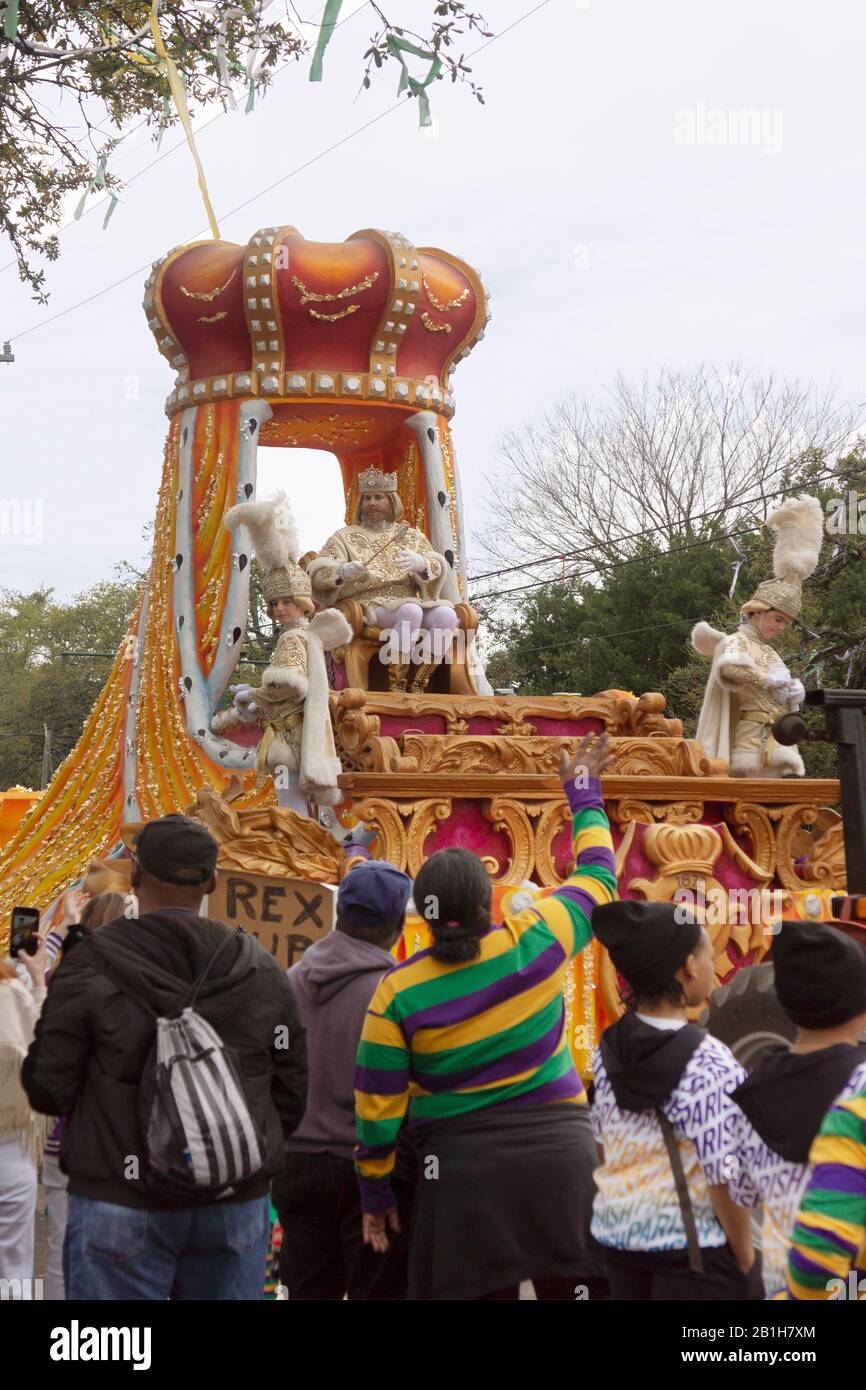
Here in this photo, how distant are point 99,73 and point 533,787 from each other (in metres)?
3.94

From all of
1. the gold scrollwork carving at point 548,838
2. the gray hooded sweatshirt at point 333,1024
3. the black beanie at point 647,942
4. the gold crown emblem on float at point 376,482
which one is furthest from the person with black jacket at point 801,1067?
the gold crown emblem on float at point 376,482

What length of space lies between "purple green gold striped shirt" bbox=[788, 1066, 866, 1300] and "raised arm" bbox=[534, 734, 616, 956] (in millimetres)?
1044

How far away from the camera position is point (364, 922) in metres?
4.06

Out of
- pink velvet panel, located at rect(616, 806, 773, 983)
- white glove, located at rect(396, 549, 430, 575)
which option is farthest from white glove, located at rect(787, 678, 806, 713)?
white glove, located at rect(396, 549, 430, 575)

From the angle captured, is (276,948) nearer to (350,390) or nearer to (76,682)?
(350,390)

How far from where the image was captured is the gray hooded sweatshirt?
13.1ft

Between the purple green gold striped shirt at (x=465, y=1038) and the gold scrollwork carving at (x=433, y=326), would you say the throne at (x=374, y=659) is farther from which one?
the purple green gold striped shirt at (x=465, y=1038)

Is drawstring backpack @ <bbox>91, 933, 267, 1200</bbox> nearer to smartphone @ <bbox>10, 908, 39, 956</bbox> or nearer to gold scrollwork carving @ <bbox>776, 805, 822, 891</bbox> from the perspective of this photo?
smartphone @ <bbox>10, 908, 39, 956</bbox>

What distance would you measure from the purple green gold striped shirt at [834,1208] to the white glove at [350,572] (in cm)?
721

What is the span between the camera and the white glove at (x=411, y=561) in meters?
9.95

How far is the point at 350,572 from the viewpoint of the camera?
31.9ft

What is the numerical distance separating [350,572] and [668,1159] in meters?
6.81

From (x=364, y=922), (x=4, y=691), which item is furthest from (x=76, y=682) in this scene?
(x=364, y=922)
